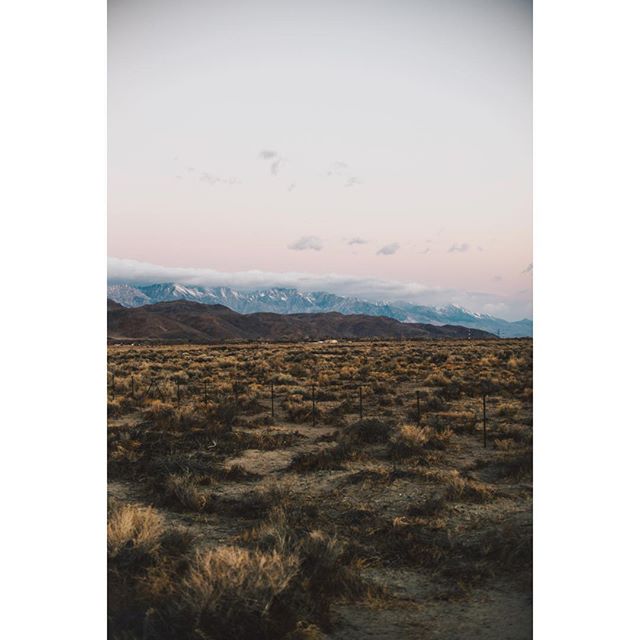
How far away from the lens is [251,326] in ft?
304

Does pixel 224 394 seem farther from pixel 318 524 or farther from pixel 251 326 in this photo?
pixel 251 326

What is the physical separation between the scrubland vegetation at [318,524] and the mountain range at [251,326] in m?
65.0

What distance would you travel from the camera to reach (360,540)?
13.4 feet

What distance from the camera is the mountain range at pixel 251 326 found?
76.6 m

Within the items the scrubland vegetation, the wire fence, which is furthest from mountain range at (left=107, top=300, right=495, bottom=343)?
the scrubland vegetation

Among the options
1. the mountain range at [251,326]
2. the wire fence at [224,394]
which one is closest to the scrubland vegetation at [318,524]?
the wire fence at [224,394]

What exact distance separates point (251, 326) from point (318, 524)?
8932 cm

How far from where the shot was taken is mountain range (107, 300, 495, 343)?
7662 cm

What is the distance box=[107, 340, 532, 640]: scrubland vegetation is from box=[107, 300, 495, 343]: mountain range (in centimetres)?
6504

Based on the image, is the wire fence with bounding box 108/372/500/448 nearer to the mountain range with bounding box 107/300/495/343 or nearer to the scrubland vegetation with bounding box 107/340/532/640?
the scrubland vegetation with bounding box 107/340/532/640

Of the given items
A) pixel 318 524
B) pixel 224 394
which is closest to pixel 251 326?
pixel 224 394
